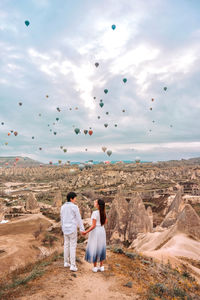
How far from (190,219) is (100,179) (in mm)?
99003

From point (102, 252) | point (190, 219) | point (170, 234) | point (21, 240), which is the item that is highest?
point (102, 252)

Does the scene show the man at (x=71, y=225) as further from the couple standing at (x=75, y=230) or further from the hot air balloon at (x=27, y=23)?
the hot air balloon at (x=27, y=23)

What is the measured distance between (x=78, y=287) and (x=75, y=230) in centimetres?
151

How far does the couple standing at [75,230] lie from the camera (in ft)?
20.8

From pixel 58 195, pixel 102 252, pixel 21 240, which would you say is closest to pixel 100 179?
pixel 58 195

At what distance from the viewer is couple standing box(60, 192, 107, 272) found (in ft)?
20.8

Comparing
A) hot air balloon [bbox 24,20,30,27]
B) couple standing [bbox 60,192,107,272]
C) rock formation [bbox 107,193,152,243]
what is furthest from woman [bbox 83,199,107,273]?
hot air balloon [bbox 24,20,30,27]

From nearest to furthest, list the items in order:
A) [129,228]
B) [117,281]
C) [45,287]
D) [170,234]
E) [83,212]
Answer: [45,287] < [117,281] < [170,234] < [129,228] < [83,212]

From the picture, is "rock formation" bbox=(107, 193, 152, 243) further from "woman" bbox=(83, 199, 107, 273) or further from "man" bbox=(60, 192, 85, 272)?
"man" bbox=(60, 192, 85, 272)

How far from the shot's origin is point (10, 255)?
23.1 meters

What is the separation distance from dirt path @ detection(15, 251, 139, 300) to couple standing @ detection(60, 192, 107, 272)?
349 mm

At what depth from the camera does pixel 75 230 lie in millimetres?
6402

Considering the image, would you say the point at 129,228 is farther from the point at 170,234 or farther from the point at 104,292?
the point at 104,292

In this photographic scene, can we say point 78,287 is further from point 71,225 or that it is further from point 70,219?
point 70,219
